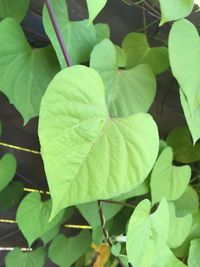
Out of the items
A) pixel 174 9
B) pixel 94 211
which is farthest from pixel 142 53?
pixel 94 211

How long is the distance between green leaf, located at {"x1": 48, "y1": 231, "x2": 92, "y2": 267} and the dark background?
2.1 inches

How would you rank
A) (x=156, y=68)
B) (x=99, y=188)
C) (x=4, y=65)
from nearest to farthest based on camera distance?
(x=99, y=188)
(x=4, y=65)
(x=156, y=68)

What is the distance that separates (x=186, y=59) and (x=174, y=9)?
7 cm

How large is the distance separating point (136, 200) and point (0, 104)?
303 mm

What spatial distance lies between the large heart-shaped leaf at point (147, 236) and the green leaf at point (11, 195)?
12.6 inches

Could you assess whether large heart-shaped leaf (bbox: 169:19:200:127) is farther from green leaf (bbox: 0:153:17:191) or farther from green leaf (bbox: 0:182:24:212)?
green leaf (bbox: 0:182:24:212)

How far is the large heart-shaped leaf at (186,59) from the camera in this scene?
0.58 meters

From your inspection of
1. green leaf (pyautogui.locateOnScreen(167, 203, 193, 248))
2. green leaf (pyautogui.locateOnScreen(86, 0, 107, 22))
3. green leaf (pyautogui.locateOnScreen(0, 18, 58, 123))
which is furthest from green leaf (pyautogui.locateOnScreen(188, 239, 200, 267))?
green leaf (pyautogui.locateOnScreen(86, 0, 107, 22))

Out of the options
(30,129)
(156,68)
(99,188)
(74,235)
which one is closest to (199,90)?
(156,68)

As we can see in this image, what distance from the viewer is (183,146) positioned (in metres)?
0.88

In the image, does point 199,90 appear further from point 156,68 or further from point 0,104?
point 0,104

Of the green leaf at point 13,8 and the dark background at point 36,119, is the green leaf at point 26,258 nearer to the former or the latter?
the dark background at point 36,119

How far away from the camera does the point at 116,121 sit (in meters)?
0.49

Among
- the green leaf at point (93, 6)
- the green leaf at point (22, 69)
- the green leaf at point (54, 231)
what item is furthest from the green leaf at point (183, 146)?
the green leaf at point (93, 6)
